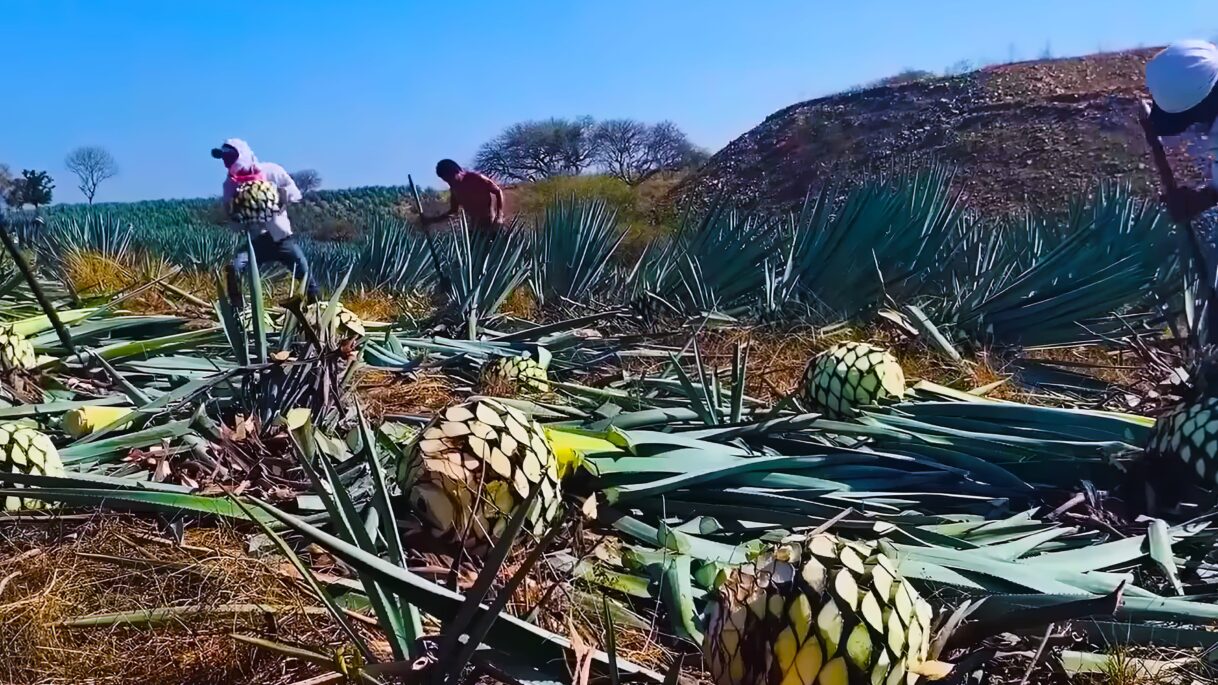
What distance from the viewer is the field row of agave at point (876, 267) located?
134 inches

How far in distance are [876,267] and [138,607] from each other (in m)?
3.26

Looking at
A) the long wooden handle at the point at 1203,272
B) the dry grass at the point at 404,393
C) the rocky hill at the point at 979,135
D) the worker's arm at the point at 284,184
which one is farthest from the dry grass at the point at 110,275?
the rocky hill at the point at 979,135

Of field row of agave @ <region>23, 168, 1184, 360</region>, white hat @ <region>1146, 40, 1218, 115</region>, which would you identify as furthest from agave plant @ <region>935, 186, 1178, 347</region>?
white hat @ <region>1146, 40, 1218, 115</region>

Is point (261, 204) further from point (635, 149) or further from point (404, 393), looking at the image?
point (635, 149)

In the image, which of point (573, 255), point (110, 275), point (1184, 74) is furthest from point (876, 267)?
point (110, 275)

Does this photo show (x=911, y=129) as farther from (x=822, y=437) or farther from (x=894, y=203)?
(x=822, y=437)

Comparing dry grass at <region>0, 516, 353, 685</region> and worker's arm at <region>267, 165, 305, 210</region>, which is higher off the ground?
worker's arm at <region>267, 165, 305, 210</region>

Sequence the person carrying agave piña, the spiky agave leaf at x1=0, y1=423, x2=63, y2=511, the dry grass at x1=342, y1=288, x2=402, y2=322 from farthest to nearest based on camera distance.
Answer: the dry grass at x1=342, y1=288, x2=402, y2=322
the person carrying agave piña
the spiky agave leaf at x1=0, y1=423, x2=63, y2=511

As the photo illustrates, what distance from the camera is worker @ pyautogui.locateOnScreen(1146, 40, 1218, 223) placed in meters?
2.96

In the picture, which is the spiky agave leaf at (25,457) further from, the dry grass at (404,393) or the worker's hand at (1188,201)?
the worker's hand at (1188,201)

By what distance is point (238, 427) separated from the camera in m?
1.47

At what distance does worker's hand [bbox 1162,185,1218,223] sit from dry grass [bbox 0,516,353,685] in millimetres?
2755

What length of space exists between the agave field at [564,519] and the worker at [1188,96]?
0.53 meters

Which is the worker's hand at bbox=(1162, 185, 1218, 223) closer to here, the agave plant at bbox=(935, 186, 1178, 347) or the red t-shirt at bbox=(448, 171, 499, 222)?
the agave plant at bbox=(935, 186, 1178, 347)
